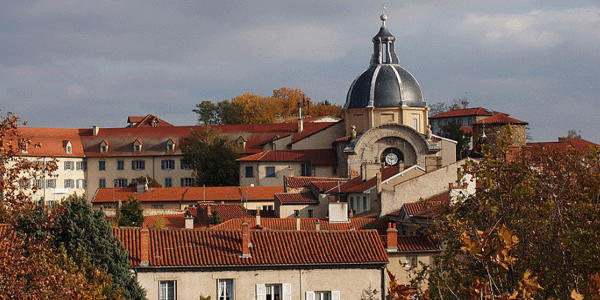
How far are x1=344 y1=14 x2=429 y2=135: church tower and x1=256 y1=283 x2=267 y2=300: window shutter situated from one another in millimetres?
51819

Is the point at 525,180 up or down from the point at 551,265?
up

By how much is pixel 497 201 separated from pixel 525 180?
2.15 ft

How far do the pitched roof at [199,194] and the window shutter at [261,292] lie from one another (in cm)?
4562

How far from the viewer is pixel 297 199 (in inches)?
2491

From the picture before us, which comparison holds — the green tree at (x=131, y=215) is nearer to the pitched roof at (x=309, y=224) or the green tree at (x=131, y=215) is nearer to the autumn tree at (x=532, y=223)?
the pitched roof at (x=309, y=224)

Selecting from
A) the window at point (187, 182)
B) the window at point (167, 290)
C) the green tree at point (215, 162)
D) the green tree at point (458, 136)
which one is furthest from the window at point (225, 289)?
the green tree at point (458, 136)

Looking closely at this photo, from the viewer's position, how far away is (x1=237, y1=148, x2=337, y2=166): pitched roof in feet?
276

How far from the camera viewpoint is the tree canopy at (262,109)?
130 meters

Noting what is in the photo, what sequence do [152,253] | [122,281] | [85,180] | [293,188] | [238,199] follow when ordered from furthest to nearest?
A: [85,180], [238,199], [293,188], [152,253], [122,281]

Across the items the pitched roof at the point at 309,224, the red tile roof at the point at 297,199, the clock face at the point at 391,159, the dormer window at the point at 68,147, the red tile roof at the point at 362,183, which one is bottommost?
the pitched roof at the point at 309,224

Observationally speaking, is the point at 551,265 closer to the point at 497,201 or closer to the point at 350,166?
the point at 497,201

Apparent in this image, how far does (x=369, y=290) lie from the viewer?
3067 centimetres

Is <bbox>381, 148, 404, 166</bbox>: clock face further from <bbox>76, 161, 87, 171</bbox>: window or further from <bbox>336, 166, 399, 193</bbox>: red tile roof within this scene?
<bbox>76, 161, 87, 171</bbox>: window

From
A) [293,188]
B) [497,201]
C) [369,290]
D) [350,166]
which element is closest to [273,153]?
[350,166]
